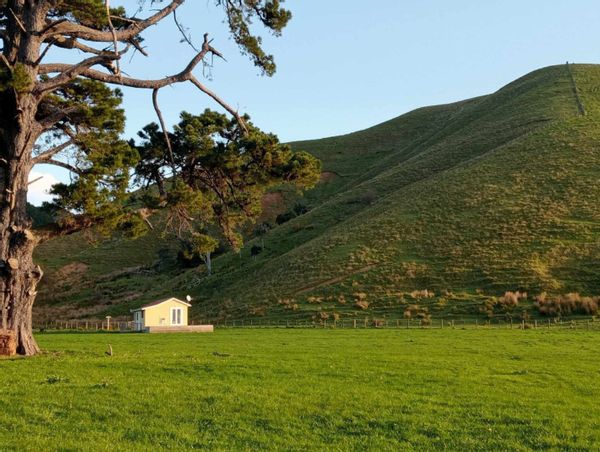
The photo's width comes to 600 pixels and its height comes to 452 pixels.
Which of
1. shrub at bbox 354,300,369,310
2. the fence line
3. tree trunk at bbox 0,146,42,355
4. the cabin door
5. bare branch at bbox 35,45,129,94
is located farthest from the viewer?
the fence line

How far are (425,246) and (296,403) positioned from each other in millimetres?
45740

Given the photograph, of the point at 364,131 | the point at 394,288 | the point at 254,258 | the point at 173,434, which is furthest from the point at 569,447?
the point at 364,131

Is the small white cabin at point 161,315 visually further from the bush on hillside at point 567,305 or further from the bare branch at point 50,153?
the bare branch at point 50,153

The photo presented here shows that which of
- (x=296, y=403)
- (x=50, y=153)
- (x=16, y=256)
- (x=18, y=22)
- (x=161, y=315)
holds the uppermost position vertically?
(x=18, y=22)

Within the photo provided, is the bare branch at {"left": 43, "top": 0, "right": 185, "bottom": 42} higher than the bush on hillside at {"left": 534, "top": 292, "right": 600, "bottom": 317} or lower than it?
higher

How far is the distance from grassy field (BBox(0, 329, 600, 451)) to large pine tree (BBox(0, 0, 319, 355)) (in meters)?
3.80

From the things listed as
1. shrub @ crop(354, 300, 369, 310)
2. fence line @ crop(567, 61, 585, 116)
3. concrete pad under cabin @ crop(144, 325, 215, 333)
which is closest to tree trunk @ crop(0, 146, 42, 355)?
concrete pad under cabin @ crop(144, 325, 215, 333)

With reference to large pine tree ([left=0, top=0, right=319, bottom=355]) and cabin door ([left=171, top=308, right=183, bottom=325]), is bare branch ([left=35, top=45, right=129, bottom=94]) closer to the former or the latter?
large pine tree ([left=0, top=0, right=319, bottom=355])

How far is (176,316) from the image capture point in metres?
48.5

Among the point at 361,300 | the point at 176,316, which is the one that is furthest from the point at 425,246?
the point at 176,316

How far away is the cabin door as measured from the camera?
4825 cm

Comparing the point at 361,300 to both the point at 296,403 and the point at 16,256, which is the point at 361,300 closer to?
the point at 16,256

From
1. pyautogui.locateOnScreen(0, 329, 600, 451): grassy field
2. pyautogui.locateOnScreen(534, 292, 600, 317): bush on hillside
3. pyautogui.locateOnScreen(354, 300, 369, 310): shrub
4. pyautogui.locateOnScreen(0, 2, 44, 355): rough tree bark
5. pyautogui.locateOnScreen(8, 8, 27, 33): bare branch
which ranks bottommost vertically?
pyautogui.locateOnScreen(0, 329, 600, 451): grassy field

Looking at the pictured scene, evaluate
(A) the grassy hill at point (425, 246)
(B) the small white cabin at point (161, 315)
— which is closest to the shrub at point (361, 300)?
(A) the grassy hill at point (425, 246)
